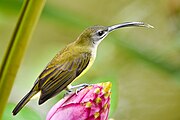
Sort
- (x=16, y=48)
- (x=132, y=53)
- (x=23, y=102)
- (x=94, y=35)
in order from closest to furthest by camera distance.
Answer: (x=16, y=48)
(x=23, y=102)
(x=94, y=35)
(x=132, y=53)

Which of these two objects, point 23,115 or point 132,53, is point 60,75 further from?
point 132,53

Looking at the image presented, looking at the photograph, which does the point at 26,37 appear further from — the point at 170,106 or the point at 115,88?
the point at 170,106

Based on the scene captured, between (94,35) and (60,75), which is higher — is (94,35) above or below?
above

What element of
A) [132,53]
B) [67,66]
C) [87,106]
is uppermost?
[132,53]

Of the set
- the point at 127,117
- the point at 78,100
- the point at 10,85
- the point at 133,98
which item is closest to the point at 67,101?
the point at 78,100

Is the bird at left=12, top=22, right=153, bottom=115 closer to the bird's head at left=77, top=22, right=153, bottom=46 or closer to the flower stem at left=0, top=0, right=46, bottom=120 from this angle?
the bird's head at left=77, top=22, right=153, bottom=46

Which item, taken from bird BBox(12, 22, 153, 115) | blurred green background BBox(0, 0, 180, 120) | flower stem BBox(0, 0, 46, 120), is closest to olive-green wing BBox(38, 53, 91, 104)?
bird BBox(12, 22, 153, 115)

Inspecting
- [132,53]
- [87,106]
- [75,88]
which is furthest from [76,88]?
[132,53]
